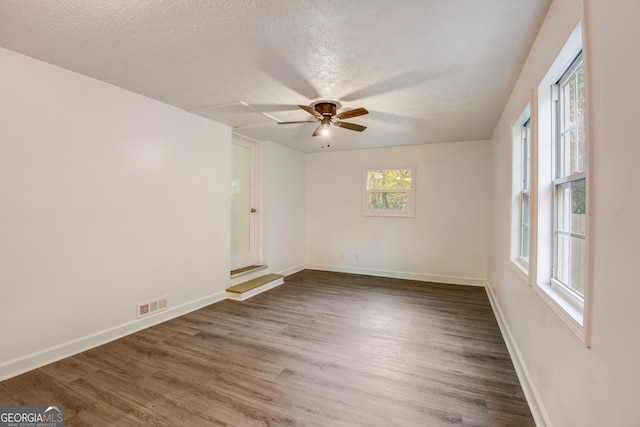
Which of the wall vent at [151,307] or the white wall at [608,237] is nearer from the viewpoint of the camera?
the white wall at [608,237]

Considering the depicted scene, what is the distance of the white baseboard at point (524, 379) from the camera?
168 centimetres

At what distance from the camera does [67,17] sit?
1.78 metres

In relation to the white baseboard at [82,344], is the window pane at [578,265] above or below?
above

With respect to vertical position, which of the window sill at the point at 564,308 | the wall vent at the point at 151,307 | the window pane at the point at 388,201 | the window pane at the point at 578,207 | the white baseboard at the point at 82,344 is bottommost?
the white baseboard at the point at 82,344

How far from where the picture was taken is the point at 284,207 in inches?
Result: 217

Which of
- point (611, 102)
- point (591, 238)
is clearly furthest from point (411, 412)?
point (611, 102)

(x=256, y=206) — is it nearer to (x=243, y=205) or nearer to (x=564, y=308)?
(x=243, y=205)

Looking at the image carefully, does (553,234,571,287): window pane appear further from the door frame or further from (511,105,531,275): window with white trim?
the door frame

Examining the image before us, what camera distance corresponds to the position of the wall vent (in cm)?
306

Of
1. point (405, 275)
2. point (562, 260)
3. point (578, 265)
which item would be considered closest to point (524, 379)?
point (562, 260)

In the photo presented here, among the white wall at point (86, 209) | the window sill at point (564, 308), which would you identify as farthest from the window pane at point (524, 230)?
the white wall at point (86, 209)

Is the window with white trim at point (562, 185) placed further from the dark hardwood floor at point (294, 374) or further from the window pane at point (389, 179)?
the window pane at point (389, 179)

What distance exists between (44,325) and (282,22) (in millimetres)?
3000

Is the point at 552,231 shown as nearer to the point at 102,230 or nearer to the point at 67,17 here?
the point at 67,17
